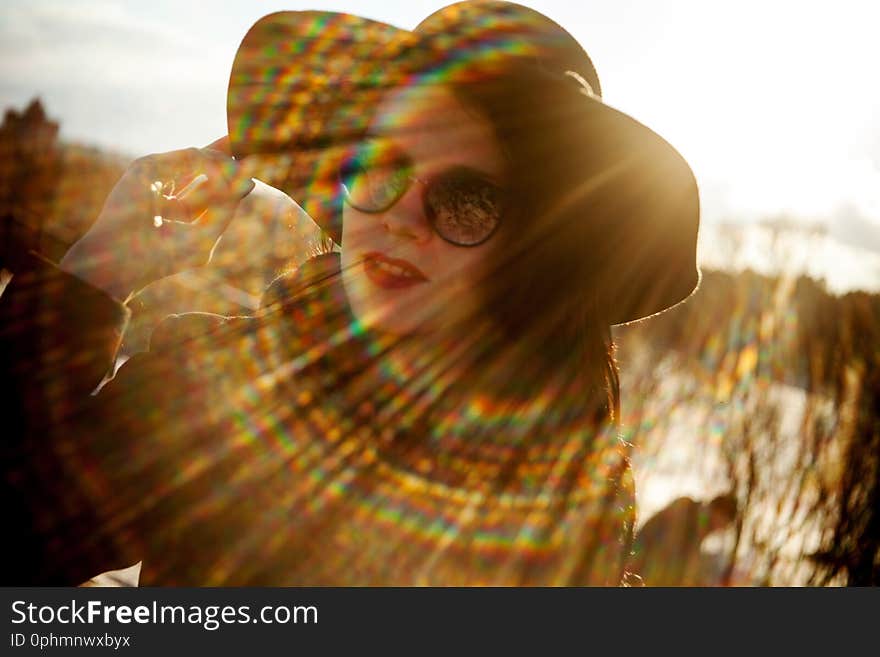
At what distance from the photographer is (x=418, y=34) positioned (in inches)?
70.9

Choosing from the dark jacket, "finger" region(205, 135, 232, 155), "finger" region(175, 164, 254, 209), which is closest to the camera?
the dark jacket

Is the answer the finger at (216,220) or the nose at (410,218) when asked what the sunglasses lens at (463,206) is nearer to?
the nose at (410,218)

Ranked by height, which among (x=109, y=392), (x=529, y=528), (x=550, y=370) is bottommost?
(x=529, y=528)

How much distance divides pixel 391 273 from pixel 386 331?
0.56 feet

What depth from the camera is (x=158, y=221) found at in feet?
5.38

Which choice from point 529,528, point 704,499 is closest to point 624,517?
point 529,528

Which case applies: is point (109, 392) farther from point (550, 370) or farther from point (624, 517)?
point (624, 517)

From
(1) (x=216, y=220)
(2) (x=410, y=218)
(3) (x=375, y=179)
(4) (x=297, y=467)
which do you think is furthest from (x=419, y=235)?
(4) (x=297, y=467)

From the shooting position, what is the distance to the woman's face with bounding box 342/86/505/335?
1.62 meters

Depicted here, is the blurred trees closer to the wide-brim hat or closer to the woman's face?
the wide-brim hat

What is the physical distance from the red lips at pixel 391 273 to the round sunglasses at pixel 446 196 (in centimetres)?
11

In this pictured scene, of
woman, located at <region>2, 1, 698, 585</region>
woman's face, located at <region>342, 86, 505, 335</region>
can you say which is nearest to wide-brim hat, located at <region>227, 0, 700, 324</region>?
woman, located at <region>2, 1, 698, 585</region>

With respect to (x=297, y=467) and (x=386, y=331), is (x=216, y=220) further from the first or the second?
(x=297, y=467)

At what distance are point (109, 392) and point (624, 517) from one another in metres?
1.36
